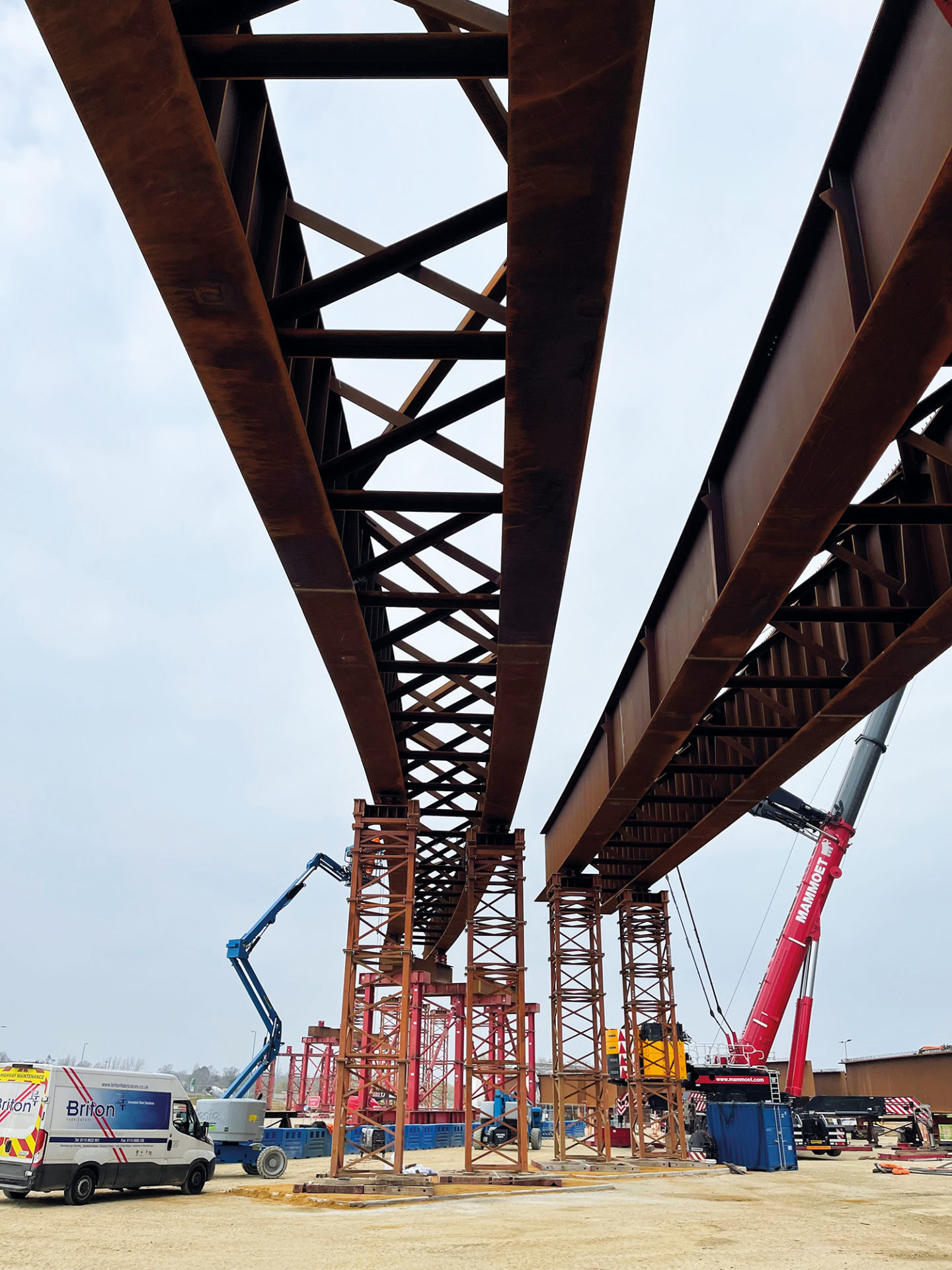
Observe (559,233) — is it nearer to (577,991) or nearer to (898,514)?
(898,514)

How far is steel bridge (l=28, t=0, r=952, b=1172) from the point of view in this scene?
523 centimetres

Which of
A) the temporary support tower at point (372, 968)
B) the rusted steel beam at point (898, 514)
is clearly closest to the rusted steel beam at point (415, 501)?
the rusted steel beam at point (898, 514)

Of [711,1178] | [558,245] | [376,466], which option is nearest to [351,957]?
[711,1178]

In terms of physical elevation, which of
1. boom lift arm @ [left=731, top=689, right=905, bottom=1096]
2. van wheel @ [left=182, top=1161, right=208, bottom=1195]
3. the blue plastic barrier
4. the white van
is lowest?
the blue plastic barrier

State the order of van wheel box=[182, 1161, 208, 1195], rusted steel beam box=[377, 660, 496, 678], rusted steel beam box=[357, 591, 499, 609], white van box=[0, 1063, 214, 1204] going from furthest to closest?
van wheel box=[182, 1161, 208, 1195] < white van box=[0, 1063, 214, 1204] < rusted steel beam box=[377, 660, 496, 678] < rusted steel beam box=[357, 591, 499, 609]

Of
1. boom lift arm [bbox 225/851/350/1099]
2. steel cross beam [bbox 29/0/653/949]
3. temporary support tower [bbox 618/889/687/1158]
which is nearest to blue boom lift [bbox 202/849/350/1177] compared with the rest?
boom lift arm [bbox 225/851/350/1099]

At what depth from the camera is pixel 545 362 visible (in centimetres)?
693

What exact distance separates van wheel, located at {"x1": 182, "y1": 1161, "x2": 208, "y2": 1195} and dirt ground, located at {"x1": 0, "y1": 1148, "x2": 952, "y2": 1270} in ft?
0.77

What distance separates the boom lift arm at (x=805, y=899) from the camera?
34.7m

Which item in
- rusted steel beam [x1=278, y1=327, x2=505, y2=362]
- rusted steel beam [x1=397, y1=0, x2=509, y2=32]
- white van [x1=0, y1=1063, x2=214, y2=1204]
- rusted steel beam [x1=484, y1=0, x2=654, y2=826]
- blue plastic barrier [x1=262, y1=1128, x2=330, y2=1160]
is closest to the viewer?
rusted steel beam [x1=484, y1=0, x2=654, y2=826]

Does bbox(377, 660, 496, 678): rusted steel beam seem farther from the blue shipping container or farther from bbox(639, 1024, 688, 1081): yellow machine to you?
bbox(639, 1024, 688, 1081): yellow machine

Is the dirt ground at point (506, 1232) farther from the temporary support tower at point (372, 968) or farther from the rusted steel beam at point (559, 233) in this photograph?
the rusted steel beam at point (559, 233)

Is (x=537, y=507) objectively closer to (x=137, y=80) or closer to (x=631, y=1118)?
(x=137, y=80)

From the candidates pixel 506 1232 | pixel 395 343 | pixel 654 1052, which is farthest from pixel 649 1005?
pixel 395 343
